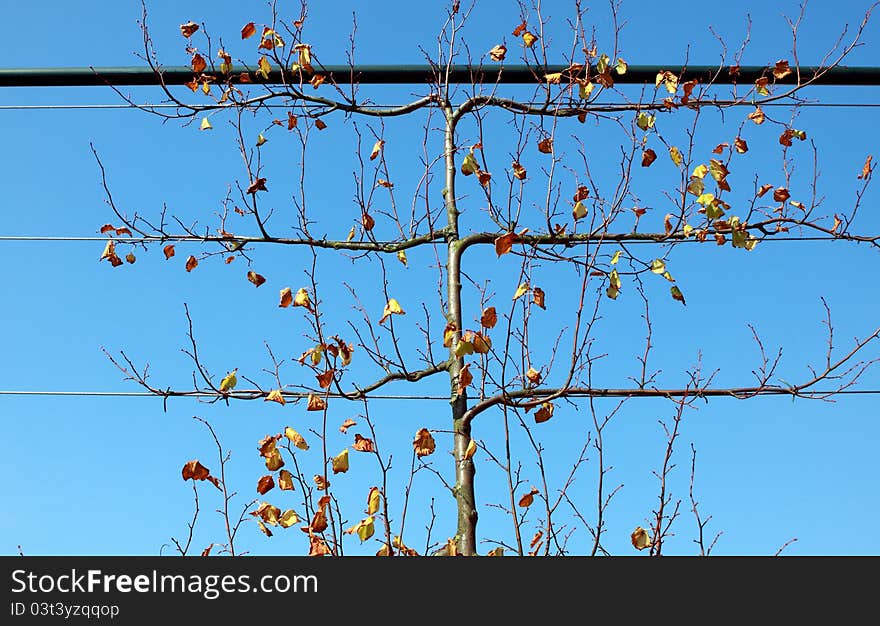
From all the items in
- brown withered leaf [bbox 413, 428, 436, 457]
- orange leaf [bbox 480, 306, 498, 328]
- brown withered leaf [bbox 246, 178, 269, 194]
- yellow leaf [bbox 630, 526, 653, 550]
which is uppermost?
brown withered leaf [bbox 246, 178, 269, 194]

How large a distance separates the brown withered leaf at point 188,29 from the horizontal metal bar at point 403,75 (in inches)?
7.7

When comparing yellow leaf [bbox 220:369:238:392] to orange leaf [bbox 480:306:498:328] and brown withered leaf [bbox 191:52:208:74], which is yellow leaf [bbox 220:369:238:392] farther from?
brown withered leaf [bbox 191:52:208:74]

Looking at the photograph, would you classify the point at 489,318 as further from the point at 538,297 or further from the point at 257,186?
the point at 257,186

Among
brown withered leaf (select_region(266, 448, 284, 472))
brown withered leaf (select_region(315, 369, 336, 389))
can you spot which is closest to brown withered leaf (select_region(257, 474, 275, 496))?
brown withered leaf (select_region(266, 448, 284, 472))

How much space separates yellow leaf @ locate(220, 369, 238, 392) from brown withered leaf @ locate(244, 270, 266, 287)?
1.27 feet

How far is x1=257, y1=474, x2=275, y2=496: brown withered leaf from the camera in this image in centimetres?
212

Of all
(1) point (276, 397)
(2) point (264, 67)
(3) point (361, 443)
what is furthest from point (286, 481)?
(2) point (264, 67)

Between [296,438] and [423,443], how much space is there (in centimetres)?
34

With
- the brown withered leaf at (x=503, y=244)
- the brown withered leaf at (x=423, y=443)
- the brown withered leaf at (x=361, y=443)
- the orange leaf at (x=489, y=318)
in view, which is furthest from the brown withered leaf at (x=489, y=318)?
the brown withered leaf at (x=361, y=443)

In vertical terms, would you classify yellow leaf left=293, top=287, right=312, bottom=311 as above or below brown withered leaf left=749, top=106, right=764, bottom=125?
below

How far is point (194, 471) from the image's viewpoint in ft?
7.02
